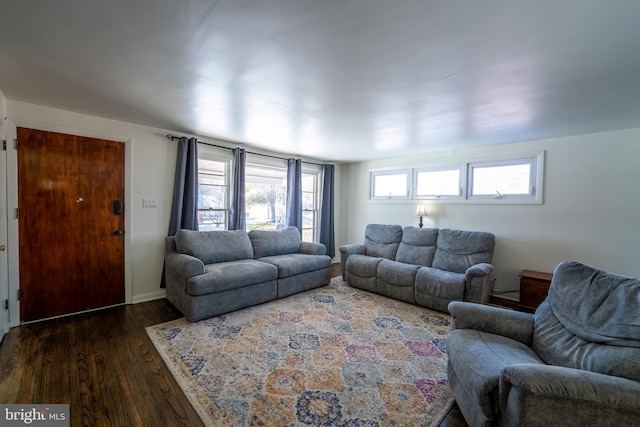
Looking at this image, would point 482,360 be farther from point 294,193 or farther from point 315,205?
point 315,205

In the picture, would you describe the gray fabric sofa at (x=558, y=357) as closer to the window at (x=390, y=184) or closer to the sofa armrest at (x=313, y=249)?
the sofa armrest at (x=313, y=249)

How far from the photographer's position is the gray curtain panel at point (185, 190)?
3656mm

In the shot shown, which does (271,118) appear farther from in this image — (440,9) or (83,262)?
(83,262)

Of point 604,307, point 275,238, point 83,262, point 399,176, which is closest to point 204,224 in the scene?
point 275,238

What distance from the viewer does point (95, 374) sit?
198 centimetres

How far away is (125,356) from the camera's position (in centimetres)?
223

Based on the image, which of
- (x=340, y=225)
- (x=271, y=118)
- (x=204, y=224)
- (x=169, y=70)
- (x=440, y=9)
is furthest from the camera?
(x=340, y=225)

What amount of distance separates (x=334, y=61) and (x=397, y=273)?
111 inches

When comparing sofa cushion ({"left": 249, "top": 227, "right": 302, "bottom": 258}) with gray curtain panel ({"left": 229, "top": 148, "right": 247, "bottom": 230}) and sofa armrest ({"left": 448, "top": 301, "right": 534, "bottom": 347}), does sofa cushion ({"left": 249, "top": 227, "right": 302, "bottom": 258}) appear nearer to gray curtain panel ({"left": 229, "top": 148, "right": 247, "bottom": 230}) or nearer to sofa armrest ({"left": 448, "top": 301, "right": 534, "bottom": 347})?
gray curtain panel ({"left": 229, "top": 148, "right": 247, "bottom": 230})

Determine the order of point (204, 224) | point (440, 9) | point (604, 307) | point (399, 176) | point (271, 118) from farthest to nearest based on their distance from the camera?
point (399, 176), point (204, 224), point (271, 118), point (604, 307), point (440, 9)

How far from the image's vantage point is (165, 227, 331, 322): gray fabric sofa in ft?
9.66

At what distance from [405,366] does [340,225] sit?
4.15 metres

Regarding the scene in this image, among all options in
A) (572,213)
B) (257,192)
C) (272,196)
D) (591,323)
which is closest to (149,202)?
(257,192)

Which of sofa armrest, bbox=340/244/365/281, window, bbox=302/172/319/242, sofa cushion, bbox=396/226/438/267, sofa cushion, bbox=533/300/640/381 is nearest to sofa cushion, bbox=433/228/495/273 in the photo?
sofa cushion, bbox=396/226/438/267
